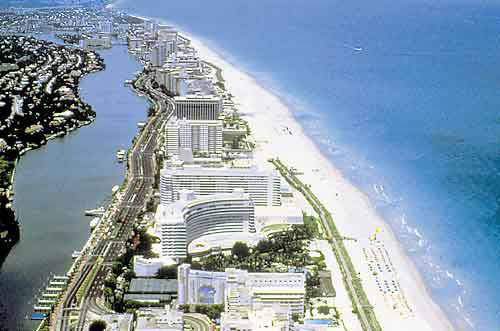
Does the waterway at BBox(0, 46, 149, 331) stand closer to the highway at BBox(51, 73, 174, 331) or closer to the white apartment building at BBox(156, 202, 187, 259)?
the highway at BBox(51, 73, 174, 331)

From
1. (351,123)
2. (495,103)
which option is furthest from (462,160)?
(495,103)

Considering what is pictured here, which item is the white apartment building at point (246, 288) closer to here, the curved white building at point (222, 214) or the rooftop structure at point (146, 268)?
the rooftop structure at point (146, 268)

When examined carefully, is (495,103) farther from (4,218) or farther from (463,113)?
(4,218)

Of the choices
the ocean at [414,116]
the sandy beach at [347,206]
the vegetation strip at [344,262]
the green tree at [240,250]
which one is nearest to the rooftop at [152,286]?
the green tree at [240,250]

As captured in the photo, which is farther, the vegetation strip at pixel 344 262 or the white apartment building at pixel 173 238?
the white apartment building at pixel 173 238

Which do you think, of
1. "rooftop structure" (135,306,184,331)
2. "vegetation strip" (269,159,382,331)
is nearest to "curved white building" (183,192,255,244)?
"vegetation strip" (269,159,382,331)

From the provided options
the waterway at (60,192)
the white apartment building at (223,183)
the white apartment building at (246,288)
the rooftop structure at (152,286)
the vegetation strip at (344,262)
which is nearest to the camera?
the white apartment building at (246,288)
